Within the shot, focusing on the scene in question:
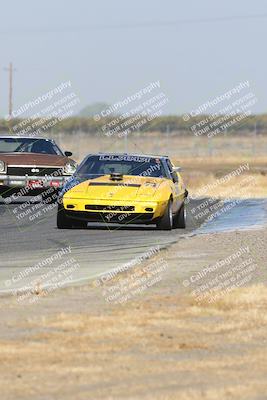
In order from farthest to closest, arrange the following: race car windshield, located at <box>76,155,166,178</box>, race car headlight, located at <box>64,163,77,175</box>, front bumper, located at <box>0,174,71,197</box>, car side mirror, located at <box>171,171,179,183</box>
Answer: race car headlight, located at <box>64,163,77,175</box> < front bumper, located at <box>0,174,71,197</box> < car side mirror, located at <box>171,171,179,183</box> < race car windshield, located at <box>76,155,166,178</box>

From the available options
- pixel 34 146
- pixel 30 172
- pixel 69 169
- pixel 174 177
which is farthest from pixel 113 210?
pixel 34 146

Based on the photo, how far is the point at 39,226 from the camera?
24.2 metres

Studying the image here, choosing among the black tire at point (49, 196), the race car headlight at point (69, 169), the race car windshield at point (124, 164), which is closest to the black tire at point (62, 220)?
the race car windshield at point (124, 164)

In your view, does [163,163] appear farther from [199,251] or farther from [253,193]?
[253,193]

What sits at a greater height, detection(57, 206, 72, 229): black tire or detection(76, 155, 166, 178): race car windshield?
detection(76, 155, 166, 178): race car windshield

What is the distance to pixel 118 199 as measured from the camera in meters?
22.9

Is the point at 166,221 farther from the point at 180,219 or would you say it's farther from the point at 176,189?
the point at 176,189

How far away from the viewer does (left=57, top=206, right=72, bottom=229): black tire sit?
23009mm

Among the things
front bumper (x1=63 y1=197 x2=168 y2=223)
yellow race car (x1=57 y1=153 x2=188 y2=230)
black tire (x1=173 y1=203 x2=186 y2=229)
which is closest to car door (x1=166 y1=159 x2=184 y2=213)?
yellow race car (x1=57 y1=153 x2=188 y2=230)

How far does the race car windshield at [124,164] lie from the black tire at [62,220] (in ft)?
3.44

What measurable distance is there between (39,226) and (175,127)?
390 feet

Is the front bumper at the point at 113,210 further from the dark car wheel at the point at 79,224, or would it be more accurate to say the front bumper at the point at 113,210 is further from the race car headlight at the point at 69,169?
the race car headlight at the point at 69,169

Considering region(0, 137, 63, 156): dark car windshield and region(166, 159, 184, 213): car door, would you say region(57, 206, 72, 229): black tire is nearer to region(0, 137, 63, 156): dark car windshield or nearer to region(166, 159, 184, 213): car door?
region(166, 159, 184, 213): car door

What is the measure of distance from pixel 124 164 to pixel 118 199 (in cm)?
165
